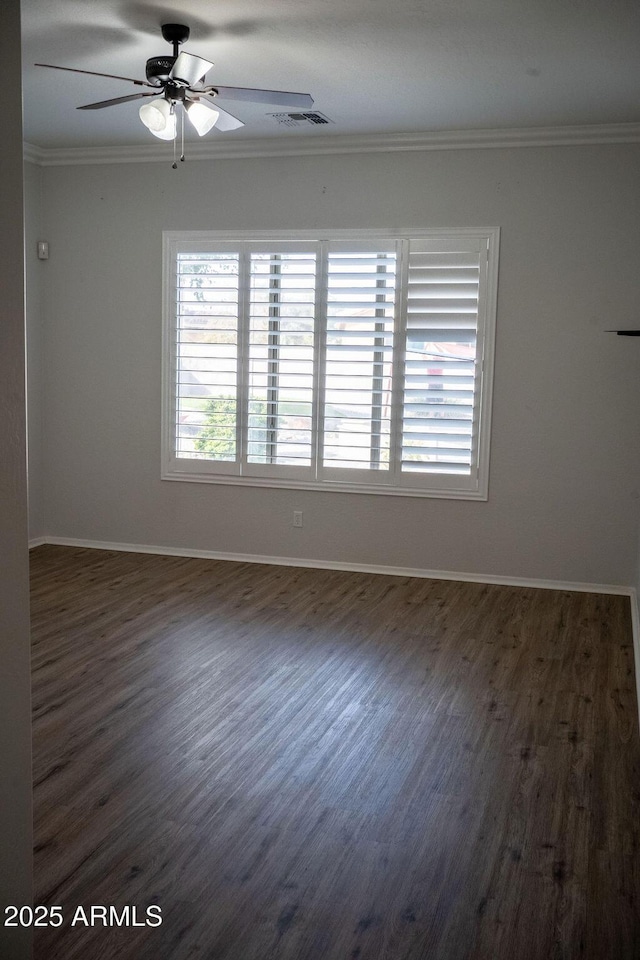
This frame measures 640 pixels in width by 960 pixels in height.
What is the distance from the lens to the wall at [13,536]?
173cm

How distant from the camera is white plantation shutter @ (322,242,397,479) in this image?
237 inches

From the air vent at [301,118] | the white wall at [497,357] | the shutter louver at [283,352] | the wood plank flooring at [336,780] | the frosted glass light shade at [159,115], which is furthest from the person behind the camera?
the shutter louver at [283,352]

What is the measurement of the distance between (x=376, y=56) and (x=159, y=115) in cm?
117

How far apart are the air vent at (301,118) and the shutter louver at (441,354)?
1004 millimetres

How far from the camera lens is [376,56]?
432 centimetres

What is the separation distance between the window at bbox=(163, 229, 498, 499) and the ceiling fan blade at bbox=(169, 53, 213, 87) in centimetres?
234

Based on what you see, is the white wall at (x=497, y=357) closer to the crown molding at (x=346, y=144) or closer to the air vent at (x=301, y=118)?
the crown molding at (x=346, y=144)

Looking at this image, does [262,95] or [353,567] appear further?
[353,567]

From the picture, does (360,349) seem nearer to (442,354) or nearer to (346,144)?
(442,354)

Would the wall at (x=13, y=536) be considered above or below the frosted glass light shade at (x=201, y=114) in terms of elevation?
below

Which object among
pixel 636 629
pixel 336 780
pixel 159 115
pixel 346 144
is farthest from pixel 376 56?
pixel 336 780

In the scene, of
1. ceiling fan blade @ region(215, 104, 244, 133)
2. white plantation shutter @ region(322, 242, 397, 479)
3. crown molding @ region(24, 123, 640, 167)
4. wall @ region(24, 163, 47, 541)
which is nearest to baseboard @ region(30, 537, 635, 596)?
wall @ region(24, 163, 47, 541)

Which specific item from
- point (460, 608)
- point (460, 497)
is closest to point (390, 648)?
point (460, 608)

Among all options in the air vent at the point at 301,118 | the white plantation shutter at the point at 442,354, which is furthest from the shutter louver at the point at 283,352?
the air vent at the point at 301,118
